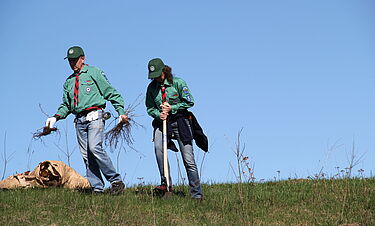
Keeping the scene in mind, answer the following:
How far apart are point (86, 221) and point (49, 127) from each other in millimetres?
2223

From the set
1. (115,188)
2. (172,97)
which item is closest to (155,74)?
(172,97)

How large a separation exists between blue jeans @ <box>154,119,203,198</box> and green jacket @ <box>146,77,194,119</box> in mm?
274

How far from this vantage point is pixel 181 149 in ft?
25.5

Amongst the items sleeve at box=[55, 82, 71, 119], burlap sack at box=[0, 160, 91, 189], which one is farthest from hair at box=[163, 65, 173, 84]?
burlap sack at box=[0, 160, 91, 189]

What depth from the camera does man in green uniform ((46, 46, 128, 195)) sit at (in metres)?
8.02

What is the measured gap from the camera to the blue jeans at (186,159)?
7.72 metres

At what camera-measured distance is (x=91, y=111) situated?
26.4 feet

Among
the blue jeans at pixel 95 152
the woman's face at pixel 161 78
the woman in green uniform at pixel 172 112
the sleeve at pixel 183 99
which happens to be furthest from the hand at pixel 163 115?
the blue jeans at pixel 95 152

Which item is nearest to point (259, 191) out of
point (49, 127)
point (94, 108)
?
point (94, 108)

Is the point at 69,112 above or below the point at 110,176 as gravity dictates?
above

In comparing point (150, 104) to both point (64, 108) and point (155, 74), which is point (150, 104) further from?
point (64, 108)

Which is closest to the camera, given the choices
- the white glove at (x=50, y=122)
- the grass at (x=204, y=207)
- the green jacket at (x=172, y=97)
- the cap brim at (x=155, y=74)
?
the grass at (x=204, y=207)

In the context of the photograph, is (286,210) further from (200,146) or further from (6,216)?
(6,216)

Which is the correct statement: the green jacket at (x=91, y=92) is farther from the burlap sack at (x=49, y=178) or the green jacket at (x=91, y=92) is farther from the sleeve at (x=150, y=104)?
the burlap sack at (x=49, y=178)
